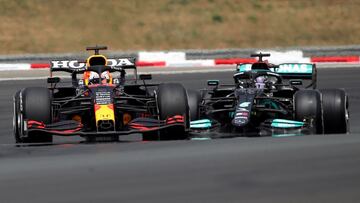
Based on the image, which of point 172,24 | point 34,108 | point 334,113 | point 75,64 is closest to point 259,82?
point 334,113

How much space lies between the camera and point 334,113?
1262 centimetres

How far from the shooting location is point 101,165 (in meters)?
6.48

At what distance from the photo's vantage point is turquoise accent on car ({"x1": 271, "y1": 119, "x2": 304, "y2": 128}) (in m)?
12.5

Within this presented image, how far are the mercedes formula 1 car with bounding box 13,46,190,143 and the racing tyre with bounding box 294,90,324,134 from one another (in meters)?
1.78

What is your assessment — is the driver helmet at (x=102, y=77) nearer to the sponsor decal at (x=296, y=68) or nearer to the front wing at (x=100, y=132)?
the front wing at (x=100, y=132)

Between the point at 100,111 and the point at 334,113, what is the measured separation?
3318 mm

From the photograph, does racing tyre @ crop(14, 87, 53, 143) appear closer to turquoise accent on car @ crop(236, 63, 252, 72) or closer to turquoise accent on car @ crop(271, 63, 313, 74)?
turquoise accent on car @ crop(236, 63, 252, 72)

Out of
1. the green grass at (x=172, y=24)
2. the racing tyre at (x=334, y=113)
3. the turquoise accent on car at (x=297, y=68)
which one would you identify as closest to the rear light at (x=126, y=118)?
the racing tyre at (x=334, y=113)

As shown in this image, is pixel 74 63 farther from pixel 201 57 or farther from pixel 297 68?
pixel 201 57

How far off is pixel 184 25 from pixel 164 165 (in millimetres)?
28819

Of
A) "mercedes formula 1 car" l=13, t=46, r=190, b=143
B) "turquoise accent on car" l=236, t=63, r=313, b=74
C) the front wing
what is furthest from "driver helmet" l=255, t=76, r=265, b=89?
the front wing

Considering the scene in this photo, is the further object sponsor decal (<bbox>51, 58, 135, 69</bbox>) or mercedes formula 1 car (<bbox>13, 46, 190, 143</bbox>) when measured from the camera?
sponsor decal (<bbox>51, 58, 135, 69</bbox>)

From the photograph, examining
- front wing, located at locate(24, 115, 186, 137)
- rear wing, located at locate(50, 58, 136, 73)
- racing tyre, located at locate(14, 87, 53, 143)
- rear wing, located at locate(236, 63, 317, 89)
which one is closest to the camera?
front wing, located at locate(24, 115, 186, 137)

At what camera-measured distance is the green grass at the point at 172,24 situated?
110 feet
